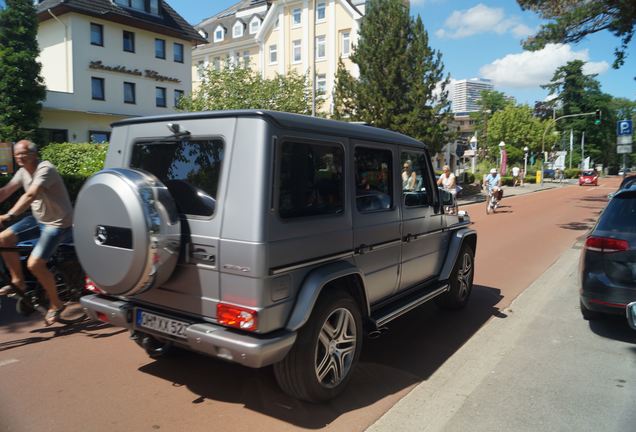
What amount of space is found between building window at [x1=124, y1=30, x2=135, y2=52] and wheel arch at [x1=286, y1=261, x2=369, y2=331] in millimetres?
32600

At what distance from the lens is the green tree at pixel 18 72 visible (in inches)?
916

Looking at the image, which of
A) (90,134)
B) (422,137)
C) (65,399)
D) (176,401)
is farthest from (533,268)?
(90,134)

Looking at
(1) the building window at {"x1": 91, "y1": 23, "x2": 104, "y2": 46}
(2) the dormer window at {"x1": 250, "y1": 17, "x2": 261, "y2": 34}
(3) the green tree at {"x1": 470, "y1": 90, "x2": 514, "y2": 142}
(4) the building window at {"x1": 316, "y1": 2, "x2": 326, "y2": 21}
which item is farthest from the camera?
(3) the green tree at {"x1": 470, "y1": 90, "x2": 514, "y2": 142}

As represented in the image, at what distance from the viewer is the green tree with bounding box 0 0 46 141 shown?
23.3 meters

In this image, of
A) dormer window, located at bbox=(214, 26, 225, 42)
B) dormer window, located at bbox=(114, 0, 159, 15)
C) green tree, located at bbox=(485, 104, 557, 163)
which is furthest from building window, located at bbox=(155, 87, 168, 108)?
green tree, located at bbox=(485, 104, 557, 163)

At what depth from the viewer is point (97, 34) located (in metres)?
30.2

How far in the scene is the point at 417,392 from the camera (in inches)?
153

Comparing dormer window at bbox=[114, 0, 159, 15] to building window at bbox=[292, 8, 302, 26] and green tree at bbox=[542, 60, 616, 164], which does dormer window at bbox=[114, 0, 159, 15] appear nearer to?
building window at bbox=[292, 8, 302, 26]

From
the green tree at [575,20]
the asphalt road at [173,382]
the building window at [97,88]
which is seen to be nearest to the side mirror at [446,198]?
the asphalt road at [173,382]

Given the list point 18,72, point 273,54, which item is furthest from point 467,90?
point 18,72

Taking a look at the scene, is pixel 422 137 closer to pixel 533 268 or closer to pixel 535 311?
pixel 533 268

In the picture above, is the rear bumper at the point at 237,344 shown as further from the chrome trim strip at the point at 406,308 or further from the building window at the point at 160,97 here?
the building window at the point at 160,97

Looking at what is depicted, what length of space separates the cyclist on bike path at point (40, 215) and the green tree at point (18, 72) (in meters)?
21.7

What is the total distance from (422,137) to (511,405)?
70.2 feet
